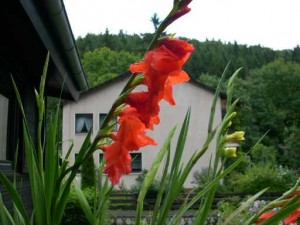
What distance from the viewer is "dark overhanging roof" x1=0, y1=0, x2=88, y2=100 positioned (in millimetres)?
2645

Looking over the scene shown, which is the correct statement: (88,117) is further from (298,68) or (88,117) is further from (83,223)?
(298,68)

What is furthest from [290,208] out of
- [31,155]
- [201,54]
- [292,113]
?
[201,54]

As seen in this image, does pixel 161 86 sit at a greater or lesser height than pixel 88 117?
greater

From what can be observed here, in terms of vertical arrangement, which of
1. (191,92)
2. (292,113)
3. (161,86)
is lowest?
(292,113)

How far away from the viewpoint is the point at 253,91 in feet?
151

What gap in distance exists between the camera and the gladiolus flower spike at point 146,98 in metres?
0.79

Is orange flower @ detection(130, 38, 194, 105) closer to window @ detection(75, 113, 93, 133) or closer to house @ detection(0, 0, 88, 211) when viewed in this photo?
house @ detection(0, 0, 88, 211)

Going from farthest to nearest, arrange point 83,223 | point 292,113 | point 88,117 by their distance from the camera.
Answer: point 292,113
point 88,117
point 83,223

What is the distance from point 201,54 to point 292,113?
33.6 feet

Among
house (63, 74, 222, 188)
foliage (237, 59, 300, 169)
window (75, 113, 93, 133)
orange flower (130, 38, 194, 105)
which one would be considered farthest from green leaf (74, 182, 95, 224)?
foliage (237, 59, 300, 169)

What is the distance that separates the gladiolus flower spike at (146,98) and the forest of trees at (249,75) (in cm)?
3865

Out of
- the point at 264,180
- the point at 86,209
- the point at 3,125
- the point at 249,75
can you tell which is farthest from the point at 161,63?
the point at 249,75

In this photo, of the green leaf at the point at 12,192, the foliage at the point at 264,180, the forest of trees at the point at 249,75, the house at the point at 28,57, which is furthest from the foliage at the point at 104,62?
the green leaf at the point at 12,192

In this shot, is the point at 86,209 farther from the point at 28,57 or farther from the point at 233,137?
the point at 28,57
